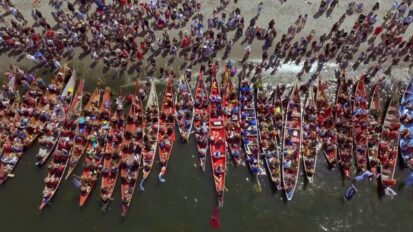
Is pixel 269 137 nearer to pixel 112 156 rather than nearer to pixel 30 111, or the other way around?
pixel 112 156

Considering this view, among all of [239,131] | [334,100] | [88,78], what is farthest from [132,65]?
[334,100]

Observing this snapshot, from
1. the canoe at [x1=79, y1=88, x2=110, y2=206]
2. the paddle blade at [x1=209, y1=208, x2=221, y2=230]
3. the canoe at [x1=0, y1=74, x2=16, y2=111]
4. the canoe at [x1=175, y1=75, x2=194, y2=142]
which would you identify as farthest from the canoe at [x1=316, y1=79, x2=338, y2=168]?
the canoe at [x1=0, y1=74, x2=16, y2=111]

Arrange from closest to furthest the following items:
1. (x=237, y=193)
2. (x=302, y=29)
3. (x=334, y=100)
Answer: (x=237, y=193)
(x=334, y=100)
(x=302, y=29)

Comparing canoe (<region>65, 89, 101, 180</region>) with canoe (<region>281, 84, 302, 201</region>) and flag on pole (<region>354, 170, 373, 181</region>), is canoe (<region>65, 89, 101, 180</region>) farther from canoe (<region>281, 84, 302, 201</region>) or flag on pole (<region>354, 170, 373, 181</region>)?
flag on pole (<region>354, 170, 373, 181</region>)

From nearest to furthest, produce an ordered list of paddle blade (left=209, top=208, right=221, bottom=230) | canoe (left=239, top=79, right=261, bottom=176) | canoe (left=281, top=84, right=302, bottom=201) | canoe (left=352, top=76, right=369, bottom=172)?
1. paddle blade (left=209, top=208, right=221, bottom=230)
2. canoe (left=281, top=84, right=302, bottom=201)
3. canoe (left=352, top=76, right=369, bottom=172)
4. canoe (left=239, top=79, right=261, bottom=176)

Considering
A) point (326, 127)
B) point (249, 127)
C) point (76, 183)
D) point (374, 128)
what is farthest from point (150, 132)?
point (374, 128)

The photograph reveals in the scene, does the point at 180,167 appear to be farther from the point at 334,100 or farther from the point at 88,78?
the point at 334,100
